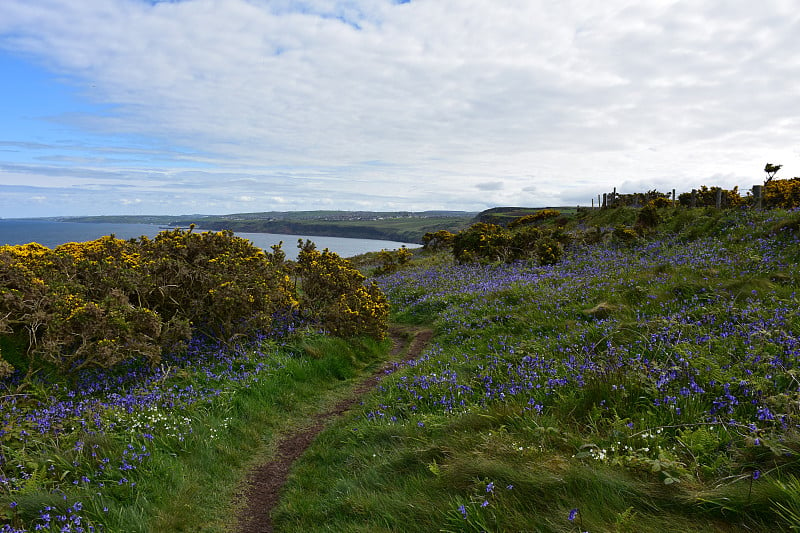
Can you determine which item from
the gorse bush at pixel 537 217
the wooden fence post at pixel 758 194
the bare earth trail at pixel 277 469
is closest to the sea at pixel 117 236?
the bare earth trail at pixel 277 469

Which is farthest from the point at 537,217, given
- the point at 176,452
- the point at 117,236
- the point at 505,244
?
the point at 176,452

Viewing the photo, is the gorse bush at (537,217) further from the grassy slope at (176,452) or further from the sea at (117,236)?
the grassy slope at (176,452)

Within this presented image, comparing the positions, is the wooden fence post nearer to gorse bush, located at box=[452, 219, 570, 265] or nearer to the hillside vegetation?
the hillside vegetation

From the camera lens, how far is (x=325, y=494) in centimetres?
519

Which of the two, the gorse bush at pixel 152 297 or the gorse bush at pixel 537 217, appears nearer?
the gorse bush at pixel 152 297

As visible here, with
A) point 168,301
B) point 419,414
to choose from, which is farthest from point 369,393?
point 168,301

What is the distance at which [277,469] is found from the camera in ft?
20.2

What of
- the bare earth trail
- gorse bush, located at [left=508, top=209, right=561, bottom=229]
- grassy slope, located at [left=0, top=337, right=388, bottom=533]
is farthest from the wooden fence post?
gorse bush, located at [left=508, top=209, right=561, bottom=229]

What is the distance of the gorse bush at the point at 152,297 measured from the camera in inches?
304

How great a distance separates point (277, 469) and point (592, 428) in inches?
174

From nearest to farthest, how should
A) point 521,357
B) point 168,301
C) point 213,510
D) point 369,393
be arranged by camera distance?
point 213,510, point 521,357, point 369,393, point 168,301

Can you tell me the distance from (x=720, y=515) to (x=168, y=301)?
430 inches

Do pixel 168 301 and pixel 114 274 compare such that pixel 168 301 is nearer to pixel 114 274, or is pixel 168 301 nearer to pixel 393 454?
pixel 114 274

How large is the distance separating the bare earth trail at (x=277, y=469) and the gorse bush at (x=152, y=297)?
296 cm
